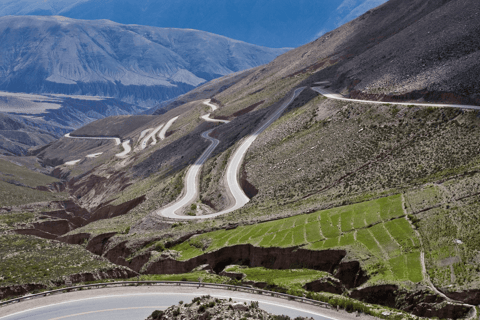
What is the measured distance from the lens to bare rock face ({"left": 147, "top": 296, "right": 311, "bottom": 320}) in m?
21.1

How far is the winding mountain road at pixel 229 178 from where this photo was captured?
59.6m

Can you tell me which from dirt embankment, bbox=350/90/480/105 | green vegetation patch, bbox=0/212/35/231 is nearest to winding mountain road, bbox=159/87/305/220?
green vegetation patch, bbox=0/212/35/231

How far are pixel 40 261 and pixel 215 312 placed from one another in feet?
66.4

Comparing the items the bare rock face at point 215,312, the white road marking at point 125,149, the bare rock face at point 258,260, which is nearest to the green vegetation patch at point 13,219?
the bare rock face at point 258,260

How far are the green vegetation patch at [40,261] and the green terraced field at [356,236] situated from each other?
8580 mm

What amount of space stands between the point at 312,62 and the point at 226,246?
4424 inches

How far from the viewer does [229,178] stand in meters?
70.1

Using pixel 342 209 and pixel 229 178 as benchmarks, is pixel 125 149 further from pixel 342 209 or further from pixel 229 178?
pixel 342 209

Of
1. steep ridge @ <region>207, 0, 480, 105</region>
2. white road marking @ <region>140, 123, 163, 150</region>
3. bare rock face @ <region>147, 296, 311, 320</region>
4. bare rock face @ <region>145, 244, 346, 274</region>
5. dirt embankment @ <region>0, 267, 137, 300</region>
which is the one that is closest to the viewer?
bare rock face @ <region>147, 296, 311, 320</region>

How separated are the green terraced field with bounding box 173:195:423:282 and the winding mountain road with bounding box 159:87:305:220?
47.2 ft

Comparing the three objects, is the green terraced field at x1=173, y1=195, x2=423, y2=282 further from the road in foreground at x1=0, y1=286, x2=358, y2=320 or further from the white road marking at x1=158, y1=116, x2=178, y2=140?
the white road marking at x1=158, y1=116, x2=178, y2=140

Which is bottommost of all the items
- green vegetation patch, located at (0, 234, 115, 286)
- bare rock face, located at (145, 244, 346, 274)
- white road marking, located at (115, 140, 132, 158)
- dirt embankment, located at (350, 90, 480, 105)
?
bare rock face, located at (145, 244, 346, 274)

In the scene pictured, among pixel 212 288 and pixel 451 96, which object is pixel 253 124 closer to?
pixel 451 96

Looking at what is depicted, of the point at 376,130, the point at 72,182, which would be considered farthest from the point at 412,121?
the point at 72,182
